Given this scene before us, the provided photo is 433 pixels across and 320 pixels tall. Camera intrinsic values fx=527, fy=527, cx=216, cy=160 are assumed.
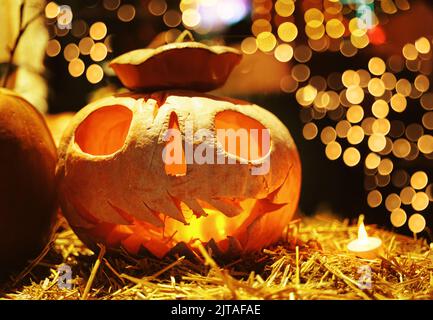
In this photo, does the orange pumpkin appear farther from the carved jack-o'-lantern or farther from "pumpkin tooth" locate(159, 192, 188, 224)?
"pumpkin tooth" locate(159, 192, 188, 224)

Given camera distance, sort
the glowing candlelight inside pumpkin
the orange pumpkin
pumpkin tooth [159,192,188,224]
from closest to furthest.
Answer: pumpkin tooth [159,192,188,224] < the glowing candlelight inside pumpkin < the orange pumpkin

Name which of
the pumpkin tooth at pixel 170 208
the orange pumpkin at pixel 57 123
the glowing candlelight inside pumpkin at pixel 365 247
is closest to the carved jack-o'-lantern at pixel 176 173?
the pumpkin tooth at pixel 170 208

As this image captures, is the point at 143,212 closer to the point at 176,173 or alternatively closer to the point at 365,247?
the point at 176,173

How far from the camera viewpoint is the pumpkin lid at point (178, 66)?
153 cm

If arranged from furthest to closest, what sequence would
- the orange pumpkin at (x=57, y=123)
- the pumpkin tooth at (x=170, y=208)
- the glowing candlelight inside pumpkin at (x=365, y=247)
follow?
the orange pumpkin at (x=57, y=123) → the glowing candlelight inside pumpkin at (x=365, y=247) → the pumpkin tooth at (x=170, y=208)

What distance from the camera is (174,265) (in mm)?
1417

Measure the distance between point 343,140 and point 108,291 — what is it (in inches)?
70.6

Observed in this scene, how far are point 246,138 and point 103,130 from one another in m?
0.45

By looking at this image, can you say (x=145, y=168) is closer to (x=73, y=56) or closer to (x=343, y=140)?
(x=73, y=56)

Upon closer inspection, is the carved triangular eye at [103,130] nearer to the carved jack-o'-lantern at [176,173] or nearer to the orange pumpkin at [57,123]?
the carved jack-o'-lantern at [176,173]

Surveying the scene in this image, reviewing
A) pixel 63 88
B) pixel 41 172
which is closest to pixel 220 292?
pixel 41 172

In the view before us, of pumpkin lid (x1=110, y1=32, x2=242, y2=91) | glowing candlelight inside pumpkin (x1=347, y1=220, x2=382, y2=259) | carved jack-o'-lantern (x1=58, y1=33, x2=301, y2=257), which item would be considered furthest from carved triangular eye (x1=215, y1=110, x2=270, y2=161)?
glowing candlelight inside pumpkin (x1=347, y1=220, x2=382, y2=259)

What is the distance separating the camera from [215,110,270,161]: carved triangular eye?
1.51 metres

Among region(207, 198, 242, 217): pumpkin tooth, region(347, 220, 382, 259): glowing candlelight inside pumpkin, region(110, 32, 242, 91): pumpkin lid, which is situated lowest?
region(347, 220, 382, 259): glowing candlelight inside pumpkin
